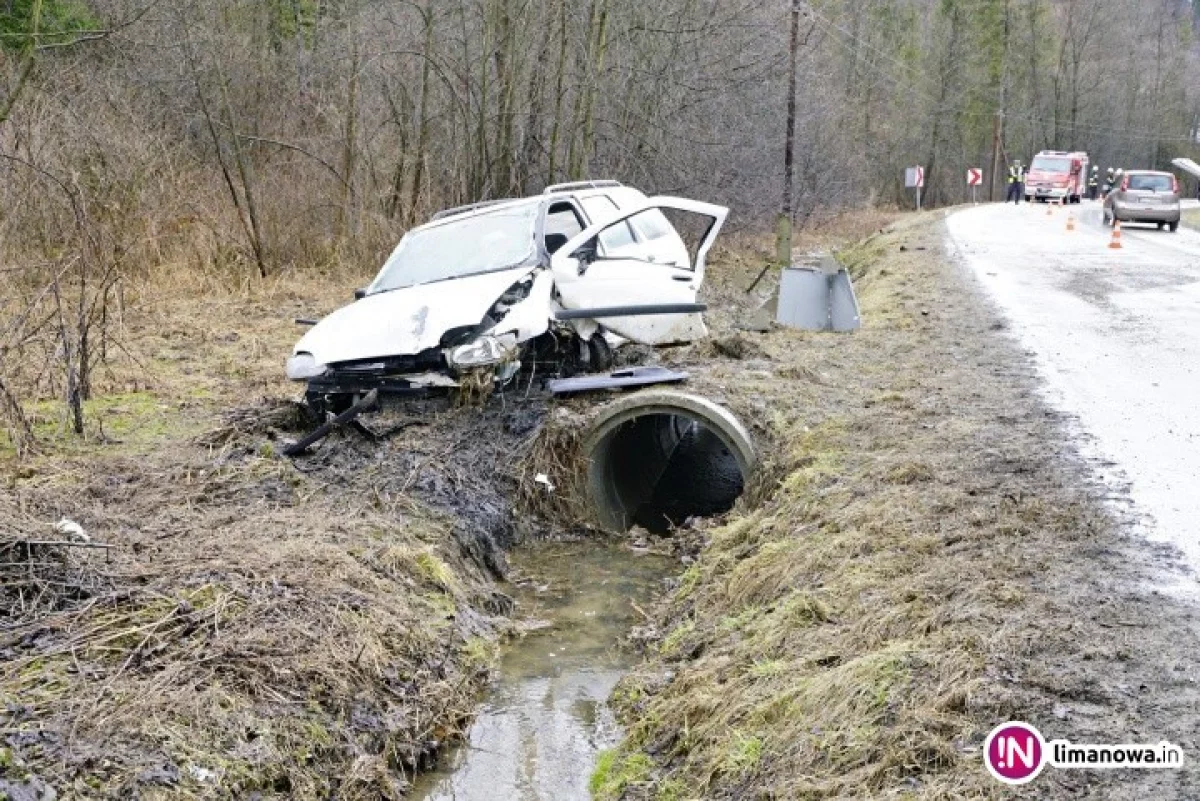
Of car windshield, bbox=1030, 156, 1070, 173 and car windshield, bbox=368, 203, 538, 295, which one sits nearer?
car windshield, bbox=368, 203, 538, 295

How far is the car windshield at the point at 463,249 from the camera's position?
405 inches

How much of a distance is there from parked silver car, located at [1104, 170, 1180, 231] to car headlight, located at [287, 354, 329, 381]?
25.4 metres

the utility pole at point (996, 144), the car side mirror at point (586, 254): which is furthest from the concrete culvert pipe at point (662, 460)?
the utility pole at point (996, 144)

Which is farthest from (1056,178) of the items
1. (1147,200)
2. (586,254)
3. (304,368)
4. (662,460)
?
(304,368)

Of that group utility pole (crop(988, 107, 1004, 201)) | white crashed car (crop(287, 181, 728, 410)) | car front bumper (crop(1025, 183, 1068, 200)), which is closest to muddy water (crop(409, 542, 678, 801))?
white crashed car (crop(287, 181, 728, 410))

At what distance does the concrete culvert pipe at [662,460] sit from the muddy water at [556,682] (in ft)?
3.02

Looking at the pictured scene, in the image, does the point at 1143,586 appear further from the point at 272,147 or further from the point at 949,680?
the point at 272,147

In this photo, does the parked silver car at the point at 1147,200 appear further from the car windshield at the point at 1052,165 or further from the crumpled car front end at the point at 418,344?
the crumpled car front end at the point at 418,344

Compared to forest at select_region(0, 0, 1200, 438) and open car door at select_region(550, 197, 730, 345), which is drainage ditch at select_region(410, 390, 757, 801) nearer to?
open car door at select_region(550, 197, 730, 345)

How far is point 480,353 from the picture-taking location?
29.6 feet

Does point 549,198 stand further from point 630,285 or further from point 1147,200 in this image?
point 1147,200

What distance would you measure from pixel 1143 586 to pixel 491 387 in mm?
5407

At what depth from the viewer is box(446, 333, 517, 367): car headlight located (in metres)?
8.95

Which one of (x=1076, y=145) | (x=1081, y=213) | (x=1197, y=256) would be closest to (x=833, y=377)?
(x=1197, y=256)
